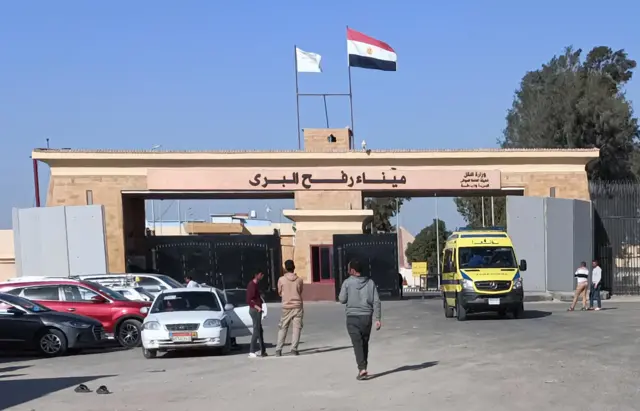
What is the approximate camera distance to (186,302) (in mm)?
17219

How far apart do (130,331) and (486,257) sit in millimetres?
10374

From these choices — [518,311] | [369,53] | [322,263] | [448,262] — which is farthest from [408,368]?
[369,53]

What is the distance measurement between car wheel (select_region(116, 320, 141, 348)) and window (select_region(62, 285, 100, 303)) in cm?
113

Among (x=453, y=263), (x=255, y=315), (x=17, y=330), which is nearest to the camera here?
(x=255, y=315)

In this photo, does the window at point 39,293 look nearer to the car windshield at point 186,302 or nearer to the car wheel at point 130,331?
the car wheel at point 130,331


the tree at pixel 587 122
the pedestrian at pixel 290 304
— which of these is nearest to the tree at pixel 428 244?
the tree at pixel 587 122

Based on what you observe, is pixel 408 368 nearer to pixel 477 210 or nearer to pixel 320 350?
pixel 320 350

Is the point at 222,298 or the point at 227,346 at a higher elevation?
the point at 222,298

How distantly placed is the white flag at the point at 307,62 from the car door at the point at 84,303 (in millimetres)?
26147

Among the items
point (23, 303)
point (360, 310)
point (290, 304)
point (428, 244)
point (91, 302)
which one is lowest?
point (428, 244)

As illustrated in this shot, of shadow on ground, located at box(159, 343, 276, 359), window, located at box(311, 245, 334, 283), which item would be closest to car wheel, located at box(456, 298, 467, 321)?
shadow on ground, located at box(159, 343, 276, 359)

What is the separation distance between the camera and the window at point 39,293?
792 inches

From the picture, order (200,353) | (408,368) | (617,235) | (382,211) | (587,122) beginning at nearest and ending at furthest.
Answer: (408,368) < (200,353) < (617,235) < (587,122) < (382,211)

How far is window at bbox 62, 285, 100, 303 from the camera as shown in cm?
2003
